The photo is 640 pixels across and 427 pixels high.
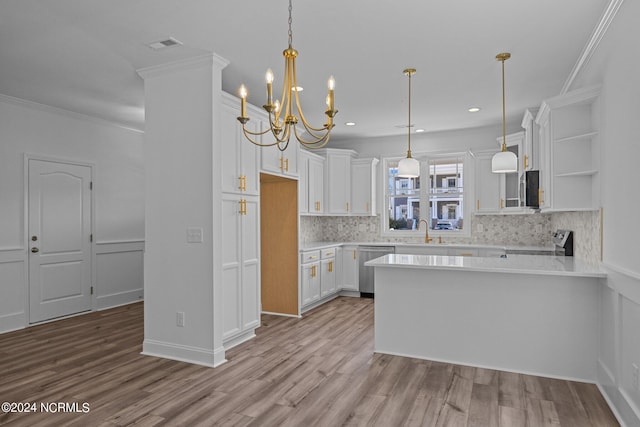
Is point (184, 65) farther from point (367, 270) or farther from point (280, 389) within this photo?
point (367, 270)

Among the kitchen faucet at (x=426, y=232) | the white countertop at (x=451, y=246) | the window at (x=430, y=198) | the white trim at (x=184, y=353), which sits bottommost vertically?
the white trim at (x=184, y=353)

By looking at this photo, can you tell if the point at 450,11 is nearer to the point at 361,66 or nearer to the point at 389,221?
the point at 361,66

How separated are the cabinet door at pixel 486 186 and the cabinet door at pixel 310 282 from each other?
258cm

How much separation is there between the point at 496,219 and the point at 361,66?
3716mm

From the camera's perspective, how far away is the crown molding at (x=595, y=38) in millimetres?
2639

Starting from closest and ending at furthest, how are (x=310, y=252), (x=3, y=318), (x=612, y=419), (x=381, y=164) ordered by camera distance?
(x=612, y=419) < (x=3, y=318) < (x=310, y=252) < (x=381, y=164)

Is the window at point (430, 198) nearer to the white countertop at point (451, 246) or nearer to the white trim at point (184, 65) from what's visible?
the white countertop at point (451, 246)

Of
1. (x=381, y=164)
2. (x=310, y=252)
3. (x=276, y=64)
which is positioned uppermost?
(x=276, y=64)

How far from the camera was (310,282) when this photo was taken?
561 cm

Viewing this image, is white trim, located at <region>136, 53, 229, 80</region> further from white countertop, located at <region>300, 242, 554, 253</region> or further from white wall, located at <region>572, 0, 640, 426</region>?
white wall, located at <region>572, 0, 640, 426</region>

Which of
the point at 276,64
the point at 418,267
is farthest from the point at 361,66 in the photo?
the point at 418,267

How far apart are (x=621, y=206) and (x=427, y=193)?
410 cm

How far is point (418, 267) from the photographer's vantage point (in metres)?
3.62

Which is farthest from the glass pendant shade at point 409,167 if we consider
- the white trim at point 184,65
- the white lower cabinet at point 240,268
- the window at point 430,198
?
the window at point 430,198
